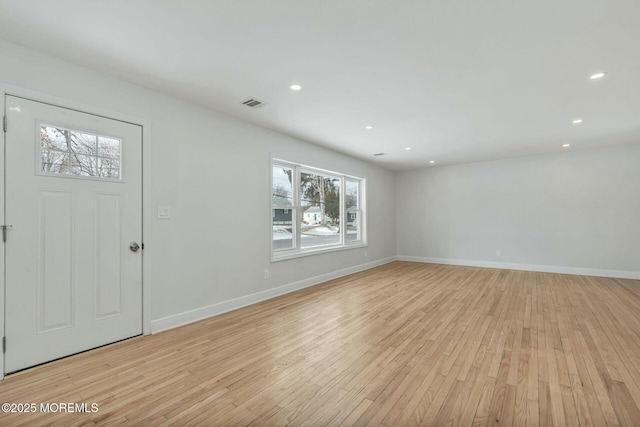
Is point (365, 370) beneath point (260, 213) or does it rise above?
beneath

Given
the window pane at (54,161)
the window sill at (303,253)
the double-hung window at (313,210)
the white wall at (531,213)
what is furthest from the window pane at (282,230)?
the white wall at (531,213)

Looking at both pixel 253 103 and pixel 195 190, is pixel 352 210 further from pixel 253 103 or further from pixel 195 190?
pixel 195 190

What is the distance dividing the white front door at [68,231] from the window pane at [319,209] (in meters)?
2.87

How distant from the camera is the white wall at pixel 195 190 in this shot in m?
2.62

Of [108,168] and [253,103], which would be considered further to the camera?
[253,103]

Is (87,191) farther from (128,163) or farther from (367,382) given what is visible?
(367,382)

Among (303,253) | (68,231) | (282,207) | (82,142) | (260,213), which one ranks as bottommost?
(303,253)

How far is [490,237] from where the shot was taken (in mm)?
6988

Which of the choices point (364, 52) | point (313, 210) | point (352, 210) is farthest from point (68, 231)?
point (352, 210)

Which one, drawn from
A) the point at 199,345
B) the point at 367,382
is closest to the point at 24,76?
the point at 199,345

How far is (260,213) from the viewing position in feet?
13.9

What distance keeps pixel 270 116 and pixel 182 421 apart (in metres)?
3.31

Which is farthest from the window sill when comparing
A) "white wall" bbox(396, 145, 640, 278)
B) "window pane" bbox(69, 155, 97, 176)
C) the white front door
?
"white wall" bbox(396, 145, 640, 278)

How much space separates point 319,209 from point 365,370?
376cm
